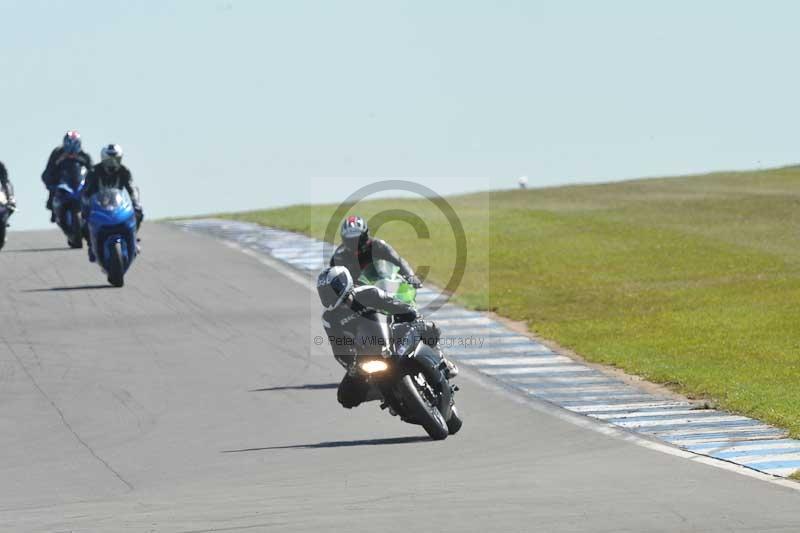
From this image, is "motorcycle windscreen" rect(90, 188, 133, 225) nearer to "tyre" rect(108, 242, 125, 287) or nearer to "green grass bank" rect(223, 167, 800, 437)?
"tyre" rect(108, 242, 125, 287)

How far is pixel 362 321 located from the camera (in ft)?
49.3

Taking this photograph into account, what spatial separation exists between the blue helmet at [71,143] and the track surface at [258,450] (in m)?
4.24

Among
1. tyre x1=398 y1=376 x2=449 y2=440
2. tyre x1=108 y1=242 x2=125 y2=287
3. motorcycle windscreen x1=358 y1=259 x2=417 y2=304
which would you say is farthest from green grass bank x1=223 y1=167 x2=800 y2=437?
tyre x1=108 y1=242 x2=125 y2=287

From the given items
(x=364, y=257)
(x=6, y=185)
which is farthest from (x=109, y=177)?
(x=364, y=257)

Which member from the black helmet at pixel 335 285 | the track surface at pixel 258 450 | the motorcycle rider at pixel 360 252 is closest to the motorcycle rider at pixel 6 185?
the track surface at pixel 258 450

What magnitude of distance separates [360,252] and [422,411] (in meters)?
3.13

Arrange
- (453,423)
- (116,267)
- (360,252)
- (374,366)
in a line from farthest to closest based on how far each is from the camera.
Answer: (116,267) < (360,252) < (453,423) < (374,366)

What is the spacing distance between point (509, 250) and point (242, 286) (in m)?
9.19

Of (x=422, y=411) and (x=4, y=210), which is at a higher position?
(x=4, y=210)

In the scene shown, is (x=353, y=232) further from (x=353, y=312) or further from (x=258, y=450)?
(x=258, y=450)

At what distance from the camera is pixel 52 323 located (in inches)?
992

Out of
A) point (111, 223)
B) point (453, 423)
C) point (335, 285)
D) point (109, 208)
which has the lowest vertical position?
point (453, 423)

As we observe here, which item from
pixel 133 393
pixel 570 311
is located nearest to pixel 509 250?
pixel 570 311

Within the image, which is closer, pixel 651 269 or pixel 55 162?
pixel 55 162
